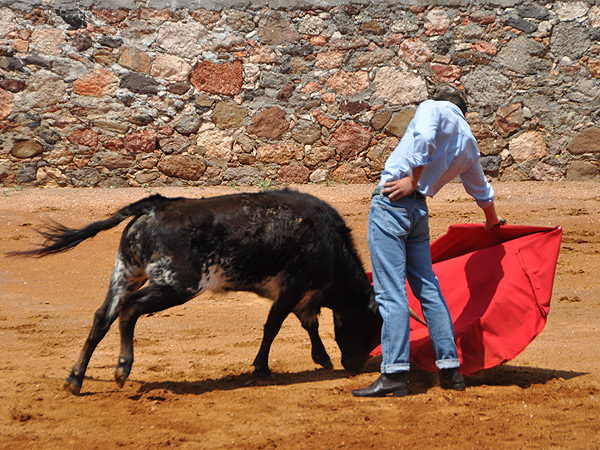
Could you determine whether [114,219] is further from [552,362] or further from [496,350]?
[552,362]

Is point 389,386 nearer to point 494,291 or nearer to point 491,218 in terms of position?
point 494,291

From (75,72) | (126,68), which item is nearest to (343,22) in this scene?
(126,68)

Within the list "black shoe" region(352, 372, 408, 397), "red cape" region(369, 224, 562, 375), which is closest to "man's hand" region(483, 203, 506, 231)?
"red cape" region(369, 224, 562, 375)

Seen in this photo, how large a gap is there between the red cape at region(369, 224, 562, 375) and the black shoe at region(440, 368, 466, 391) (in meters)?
0.25

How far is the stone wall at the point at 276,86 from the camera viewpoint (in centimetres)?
1095

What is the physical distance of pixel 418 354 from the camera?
4797mm

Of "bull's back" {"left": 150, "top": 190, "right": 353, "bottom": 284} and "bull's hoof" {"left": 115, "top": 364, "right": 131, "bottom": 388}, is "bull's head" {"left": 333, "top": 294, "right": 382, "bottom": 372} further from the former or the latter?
"bull's hoof" {"left": 115, "top": 364, "right": 131, "bottom": 388}

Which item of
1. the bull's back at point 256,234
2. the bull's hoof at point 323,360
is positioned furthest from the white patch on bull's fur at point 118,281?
the bull's hoof at point 323,360

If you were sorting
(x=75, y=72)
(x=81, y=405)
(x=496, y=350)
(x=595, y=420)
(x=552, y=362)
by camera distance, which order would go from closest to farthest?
(x=595, y=420) < (x=81, y=405) < (x=496, y=350) < (x=552, y=362) < (x=75, y=72)

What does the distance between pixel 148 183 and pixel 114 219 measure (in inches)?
266

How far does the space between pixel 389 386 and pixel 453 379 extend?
425 millimetres

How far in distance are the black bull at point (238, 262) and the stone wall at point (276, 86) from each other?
6387 mm

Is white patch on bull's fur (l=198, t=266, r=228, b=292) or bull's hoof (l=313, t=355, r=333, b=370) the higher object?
white patch on bull's fur (l=198, t=266, r=228, b=292)

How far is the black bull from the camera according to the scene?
14.5ft
